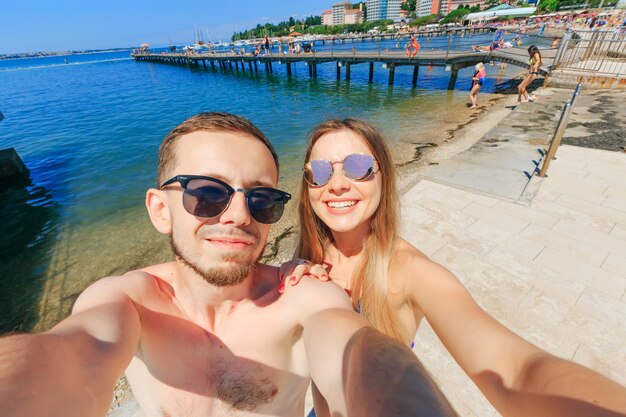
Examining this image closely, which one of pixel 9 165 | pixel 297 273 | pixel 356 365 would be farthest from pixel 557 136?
pixel 9 165

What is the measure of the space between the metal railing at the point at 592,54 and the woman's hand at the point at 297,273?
18.6 metres

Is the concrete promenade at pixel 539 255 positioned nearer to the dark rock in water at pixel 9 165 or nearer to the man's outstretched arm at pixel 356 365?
the man's outstretched arm at pixel 356 365

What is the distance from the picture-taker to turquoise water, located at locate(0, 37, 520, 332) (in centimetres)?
587

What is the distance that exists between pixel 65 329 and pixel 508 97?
20.4 meters

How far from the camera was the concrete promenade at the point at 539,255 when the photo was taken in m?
2.58

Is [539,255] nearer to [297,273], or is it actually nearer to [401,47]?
[297,273]

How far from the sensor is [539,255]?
12.1ft

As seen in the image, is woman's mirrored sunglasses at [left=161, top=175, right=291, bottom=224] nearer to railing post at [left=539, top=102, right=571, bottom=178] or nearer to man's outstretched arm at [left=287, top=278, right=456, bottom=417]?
man's outstretched arm at [left=287, top=278, right=456, bottom=417]

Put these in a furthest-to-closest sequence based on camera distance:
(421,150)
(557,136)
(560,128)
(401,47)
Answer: (401,47) < (421,150) < (557,136) < (560,128)

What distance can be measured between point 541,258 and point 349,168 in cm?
344

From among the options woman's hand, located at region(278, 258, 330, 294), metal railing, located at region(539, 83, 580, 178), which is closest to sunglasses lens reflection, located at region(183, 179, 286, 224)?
woman's hand, located at region(278, 258, 330, 294)

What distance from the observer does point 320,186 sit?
2.00 meters

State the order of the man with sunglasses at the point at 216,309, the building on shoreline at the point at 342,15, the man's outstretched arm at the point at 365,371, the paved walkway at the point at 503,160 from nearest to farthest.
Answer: the man's outstretched arm at the point at 365,371
the man with sunglasses at the point at 216,309
the paved walkway at the point at 503,160
the building on shoreline at the point at 342,15

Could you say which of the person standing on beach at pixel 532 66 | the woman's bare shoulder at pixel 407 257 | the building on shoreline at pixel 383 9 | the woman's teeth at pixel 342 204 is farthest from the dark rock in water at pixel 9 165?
the building on shoreline at pixel 383 9
